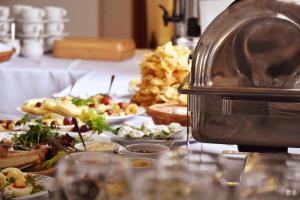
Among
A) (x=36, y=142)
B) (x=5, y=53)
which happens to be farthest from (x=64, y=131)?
(x=5, y=53)

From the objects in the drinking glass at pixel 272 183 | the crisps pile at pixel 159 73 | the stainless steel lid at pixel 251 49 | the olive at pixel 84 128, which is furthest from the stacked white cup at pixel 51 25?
the drinking glass at pixel 272 183

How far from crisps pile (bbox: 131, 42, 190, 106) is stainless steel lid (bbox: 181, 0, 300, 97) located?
2.76 feet

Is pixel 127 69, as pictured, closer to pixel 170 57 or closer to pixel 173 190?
pixel 170 57

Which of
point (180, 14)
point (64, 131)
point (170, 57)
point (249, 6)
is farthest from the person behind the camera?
point (180, 14)

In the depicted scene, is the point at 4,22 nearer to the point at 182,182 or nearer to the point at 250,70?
the point at 250,70

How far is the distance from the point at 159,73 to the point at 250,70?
35.3 inches

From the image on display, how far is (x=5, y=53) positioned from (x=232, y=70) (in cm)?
168

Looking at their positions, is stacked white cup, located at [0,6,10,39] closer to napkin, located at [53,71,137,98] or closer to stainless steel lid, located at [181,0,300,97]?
napkin, located at [53,71,137,98]

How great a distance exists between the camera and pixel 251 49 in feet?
3.98

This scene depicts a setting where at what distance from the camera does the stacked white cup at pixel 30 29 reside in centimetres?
315

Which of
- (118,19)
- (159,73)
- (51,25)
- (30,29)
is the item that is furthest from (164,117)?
(118,19)

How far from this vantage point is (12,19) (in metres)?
3.21

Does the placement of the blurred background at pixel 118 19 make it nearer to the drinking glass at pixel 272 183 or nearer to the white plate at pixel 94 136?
the white plate at pixel 94 136

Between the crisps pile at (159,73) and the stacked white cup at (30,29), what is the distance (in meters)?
1.16
